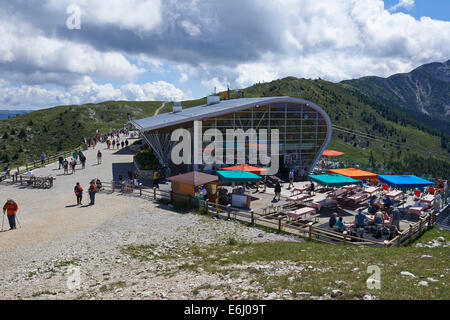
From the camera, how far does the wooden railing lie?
45.1 ft

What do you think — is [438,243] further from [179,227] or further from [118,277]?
[118,277]

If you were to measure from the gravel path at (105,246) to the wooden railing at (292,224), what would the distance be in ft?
2.52

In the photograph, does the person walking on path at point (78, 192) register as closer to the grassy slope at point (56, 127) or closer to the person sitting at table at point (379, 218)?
the person sitting at table at point (379, 218)

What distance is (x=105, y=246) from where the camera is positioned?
1284cm

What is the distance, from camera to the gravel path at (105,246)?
8984 millimetres

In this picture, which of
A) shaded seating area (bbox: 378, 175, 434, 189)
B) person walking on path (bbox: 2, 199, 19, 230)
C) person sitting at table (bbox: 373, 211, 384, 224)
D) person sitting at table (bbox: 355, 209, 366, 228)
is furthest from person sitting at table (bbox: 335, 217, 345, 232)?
person walking on path (bbox: 2, 199, 19, 230)

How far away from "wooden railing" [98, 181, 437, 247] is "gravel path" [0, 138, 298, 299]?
30.3 inches

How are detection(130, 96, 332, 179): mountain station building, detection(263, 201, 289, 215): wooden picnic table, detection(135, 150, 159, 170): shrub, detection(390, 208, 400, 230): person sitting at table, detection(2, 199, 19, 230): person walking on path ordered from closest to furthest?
1. detection(2, 199, 19, 230): person walking on path
2. detection(390, 208, 400, 230): person sitting at table
3. detection(263, 201, 289, 215): wooden picnic table
4. detection(130, 96, 332, 179): mountain station building
5. detection(135, 150, 159, 170): shrub

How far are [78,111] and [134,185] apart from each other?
108m

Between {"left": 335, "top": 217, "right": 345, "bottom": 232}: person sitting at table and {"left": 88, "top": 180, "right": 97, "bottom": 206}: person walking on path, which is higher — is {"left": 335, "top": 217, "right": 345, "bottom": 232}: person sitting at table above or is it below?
below

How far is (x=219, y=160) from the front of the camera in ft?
89.9

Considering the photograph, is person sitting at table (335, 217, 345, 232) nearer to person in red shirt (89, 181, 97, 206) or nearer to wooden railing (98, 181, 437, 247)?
wooden railing (98, 181, 437, 247)

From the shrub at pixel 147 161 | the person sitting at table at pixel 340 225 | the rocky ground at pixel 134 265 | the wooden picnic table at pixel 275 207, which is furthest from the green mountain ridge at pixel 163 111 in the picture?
the rocky ground at pixel 134 265
